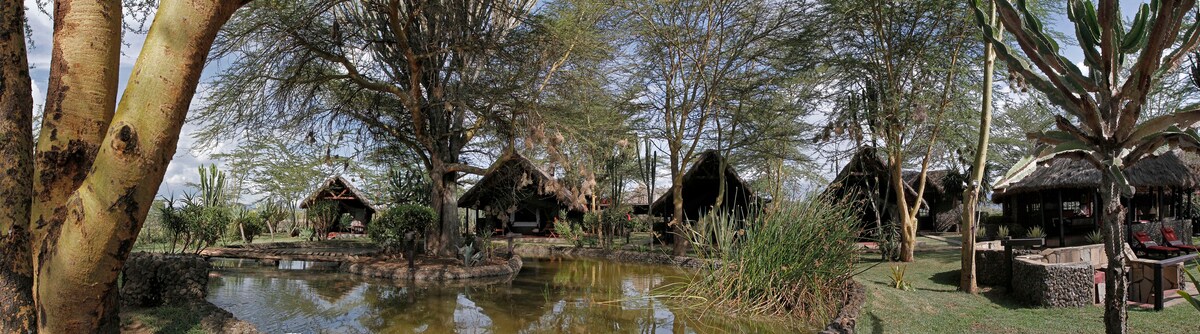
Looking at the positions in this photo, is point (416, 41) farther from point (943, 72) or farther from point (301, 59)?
point (943, 72)

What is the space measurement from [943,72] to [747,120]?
17.2 ft

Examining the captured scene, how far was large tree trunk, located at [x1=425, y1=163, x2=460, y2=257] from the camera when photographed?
603 inches

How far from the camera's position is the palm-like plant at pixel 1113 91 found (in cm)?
384

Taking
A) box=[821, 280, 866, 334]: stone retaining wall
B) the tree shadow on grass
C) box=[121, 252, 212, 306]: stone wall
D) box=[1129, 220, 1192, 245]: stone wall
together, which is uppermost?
box=[1129, 220, 1192, 245]: stone wall

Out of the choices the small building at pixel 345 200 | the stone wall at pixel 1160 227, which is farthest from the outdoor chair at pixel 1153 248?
the small building at pixel 345 200

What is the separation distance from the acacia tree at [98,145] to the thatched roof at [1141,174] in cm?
1657

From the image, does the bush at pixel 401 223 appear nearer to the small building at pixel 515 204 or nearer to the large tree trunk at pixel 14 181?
the small building at pixel 515 204

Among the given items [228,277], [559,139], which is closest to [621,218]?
[559,139]

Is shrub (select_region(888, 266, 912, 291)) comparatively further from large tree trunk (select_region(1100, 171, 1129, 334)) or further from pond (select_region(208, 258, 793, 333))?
large tree trunk (select_region(1100, 171, 1129, 334))

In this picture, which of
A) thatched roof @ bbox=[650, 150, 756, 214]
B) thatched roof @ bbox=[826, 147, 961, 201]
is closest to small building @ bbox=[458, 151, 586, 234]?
thatched roof @ bbox=[650, 150, 756, 214]

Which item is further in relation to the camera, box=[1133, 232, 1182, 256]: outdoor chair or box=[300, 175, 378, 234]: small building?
box=[300, 175, 378, 234]: small building

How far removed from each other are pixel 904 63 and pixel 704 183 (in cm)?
974

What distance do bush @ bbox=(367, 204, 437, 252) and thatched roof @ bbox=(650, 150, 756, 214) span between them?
6.55 metres

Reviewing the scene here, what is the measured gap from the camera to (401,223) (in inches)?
538
